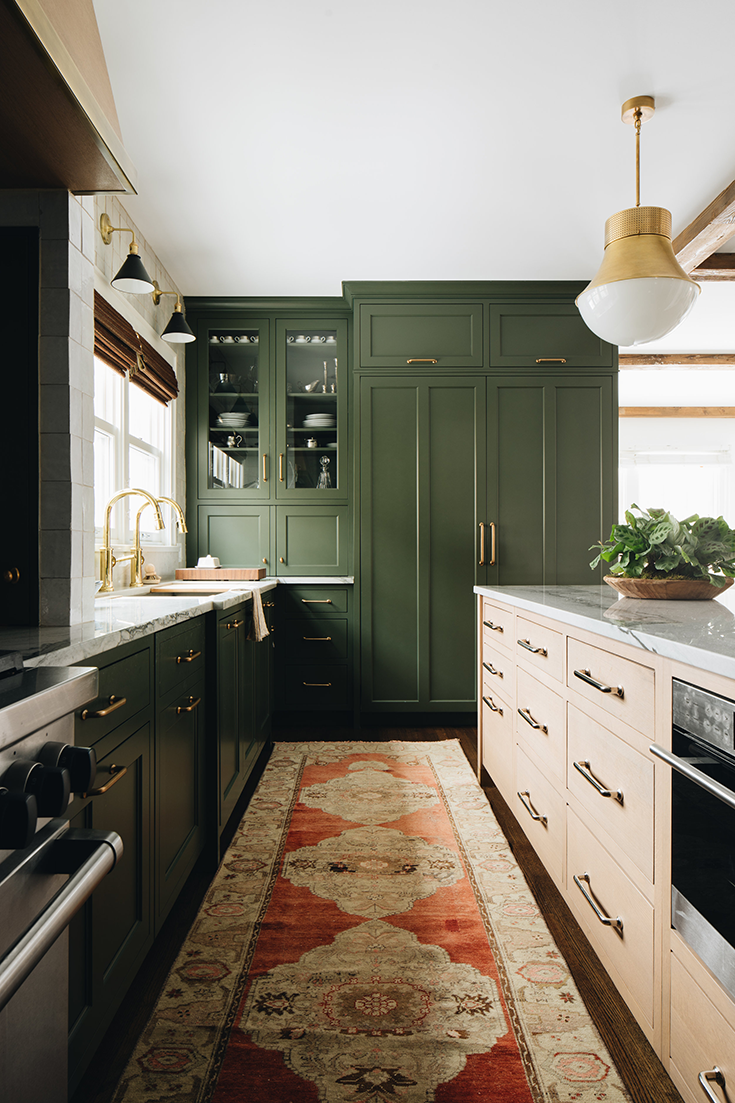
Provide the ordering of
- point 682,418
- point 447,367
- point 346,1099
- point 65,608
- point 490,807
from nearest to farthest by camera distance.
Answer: point 346,1099
point 65,608
point 490,807
point 447,367
point 682,418

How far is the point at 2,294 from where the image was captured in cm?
147

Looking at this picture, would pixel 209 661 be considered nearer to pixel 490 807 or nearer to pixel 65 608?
pixel 65 608

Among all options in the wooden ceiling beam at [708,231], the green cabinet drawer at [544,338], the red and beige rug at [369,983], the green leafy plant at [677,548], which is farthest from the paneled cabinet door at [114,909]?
the wooden ceiling beam at [708,231]

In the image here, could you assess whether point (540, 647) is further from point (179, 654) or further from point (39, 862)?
point (39, 862)

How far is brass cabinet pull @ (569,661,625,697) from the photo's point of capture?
1.26 m

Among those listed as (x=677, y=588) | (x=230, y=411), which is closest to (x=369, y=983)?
(x=677, y=588)

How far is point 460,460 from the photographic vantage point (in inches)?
146

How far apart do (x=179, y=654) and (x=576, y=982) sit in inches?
49.2

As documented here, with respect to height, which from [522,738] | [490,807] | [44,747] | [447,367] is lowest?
[490,807]

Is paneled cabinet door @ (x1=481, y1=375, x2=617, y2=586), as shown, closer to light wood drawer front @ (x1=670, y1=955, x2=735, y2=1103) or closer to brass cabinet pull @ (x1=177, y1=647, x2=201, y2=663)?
brass cabinet pull @ (x1=177, y1=647, x2=201, y2=663)

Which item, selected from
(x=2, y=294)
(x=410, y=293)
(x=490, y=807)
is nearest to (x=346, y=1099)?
(x=490, y=807)

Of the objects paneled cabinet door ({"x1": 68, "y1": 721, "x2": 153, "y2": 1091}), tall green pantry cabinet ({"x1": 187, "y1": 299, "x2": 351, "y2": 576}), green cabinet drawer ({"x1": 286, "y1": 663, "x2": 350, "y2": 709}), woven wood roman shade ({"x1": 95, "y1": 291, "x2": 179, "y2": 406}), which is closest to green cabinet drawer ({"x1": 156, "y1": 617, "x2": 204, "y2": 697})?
paneled cabinet door ({"x1": 68, "y1": 721, "x2": 153, "y2": 1091})

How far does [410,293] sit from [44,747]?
139 inches

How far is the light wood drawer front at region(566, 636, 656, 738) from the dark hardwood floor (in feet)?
2.13
